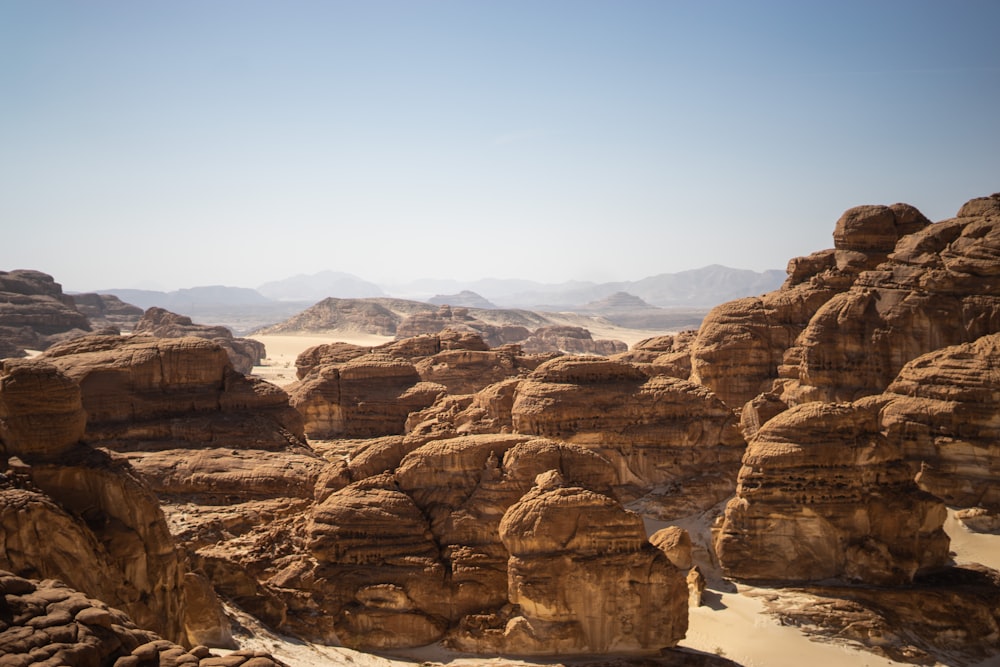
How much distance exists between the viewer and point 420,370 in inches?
1724

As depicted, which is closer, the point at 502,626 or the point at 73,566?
the point at 73,566

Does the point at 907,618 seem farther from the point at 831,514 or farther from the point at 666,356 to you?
the point at 666,356

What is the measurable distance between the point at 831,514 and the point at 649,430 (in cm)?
572

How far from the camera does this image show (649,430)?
27.3 m

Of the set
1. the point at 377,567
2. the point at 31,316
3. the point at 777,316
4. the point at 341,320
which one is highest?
the point at 777,316

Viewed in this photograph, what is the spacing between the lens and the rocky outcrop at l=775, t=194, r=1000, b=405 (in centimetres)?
3162

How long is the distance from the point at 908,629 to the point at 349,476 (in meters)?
10.7

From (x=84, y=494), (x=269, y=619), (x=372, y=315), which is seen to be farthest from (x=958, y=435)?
(x=372, y=315)

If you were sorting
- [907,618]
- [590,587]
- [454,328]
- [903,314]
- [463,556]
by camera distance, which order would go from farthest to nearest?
1. [454,328]
2. [903,314]
3. [907,618]
4. [463,556]
5. [590,587]

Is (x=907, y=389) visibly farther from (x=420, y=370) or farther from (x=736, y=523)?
(x=420, y=370)

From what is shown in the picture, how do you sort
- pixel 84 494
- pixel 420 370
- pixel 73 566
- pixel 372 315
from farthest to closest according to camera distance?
pixel 372 315, pixel 420 370, pixel 84 494, pixel 73 566

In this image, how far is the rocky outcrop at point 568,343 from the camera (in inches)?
3718

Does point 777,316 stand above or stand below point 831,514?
above

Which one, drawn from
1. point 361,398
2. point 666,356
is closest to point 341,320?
point 666,356
